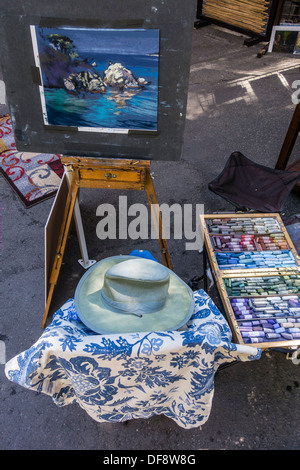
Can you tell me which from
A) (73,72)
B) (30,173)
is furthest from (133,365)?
(30,173)

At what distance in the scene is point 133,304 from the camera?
163 centimetres

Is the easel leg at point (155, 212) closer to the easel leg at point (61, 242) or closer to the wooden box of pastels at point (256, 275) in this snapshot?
the wooden box of pastels at point (256, 275)

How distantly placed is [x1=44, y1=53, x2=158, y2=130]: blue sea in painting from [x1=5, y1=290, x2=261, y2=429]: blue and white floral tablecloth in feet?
3.25

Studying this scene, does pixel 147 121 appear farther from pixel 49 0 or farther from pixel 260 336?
pixel 260 336

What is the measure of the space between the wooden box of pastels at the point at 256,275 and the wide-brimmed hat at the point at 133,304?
1.61ft

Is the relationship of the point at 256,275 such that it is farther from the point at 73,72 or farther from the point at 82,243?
the point at 73,72

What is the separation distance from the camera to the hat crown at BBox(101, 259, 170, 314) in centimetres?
158

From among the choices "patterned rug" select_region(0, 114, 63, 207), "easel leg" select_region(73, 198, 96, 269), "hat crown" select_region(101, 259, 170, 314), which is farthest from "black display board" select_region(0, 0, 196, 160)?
"patterned rug" select_region(0, 114, 63, 207)

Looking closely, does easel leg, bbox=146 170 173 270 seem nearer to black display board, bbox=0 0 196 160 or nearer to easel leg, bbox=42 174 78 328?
black display board, bbox=0 0 196 160

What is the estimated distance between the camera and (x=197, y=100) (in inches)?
188

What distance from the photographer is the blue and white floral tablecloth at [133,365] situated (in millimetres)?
1454

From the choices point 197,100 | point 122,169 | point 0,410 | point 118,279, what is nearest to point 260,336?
point 118,279
